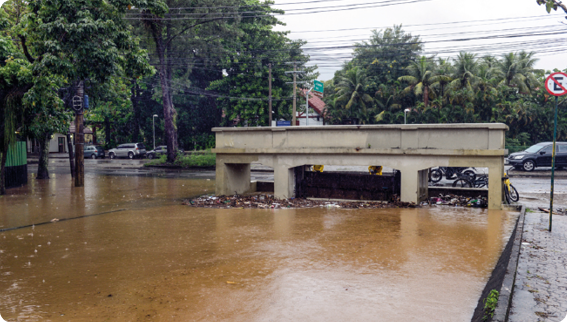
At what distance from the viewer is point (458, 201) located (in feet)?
46.4

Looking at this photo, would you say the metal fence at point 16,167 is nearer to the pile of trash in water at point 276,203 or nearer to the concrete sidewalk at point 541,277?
the pile of trash in water at point 276,203

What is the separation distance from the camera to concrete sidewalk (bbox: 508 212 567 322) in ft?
17.0

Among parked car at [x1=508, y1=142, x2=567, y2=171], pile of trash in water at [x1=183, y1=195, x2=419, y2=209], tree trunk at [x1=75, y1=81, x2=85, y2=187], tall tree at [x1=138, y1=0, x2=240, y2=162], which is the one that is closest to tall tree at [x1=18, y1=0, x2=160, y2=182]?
tree trunk at [x1=75, y1=81, x2=85, y2=187]

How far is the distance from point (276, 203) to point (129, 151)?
1451 inches

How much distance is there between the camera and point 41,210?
13.6 m

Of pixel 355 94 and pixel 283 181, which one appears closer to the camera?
pixel 283 181

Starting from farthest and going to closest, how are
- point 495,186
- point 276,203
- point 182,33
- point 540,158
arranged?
1. point 182,33
2. point 540,158
3. point 276,203
4. point 495,186

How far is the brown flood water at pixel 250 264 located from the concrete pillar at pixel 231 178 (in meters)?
2.89

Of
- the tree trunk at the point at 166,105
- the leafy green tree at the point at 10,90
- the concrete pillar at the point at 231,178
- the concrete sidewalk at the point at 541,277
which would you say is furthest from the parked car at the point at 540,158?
the leafy green tree at the point at 10,90

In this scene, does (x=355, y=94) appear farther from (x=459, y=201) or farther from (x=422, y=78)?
(x=459, y=201)

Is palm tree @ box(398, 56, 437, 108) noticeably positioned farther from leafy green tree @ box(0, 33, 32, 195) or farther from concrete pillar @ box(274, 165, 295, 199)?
leafy green tree @ box(0, 33, 32, 195)

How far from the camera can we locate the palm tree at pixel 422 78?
144 feet

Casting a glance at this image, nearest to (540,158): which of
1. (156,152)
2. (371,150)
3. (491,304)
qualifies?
(371,150)

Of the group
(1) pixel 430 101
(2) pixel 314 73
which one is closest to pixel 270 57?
(2) pixel 314 73
